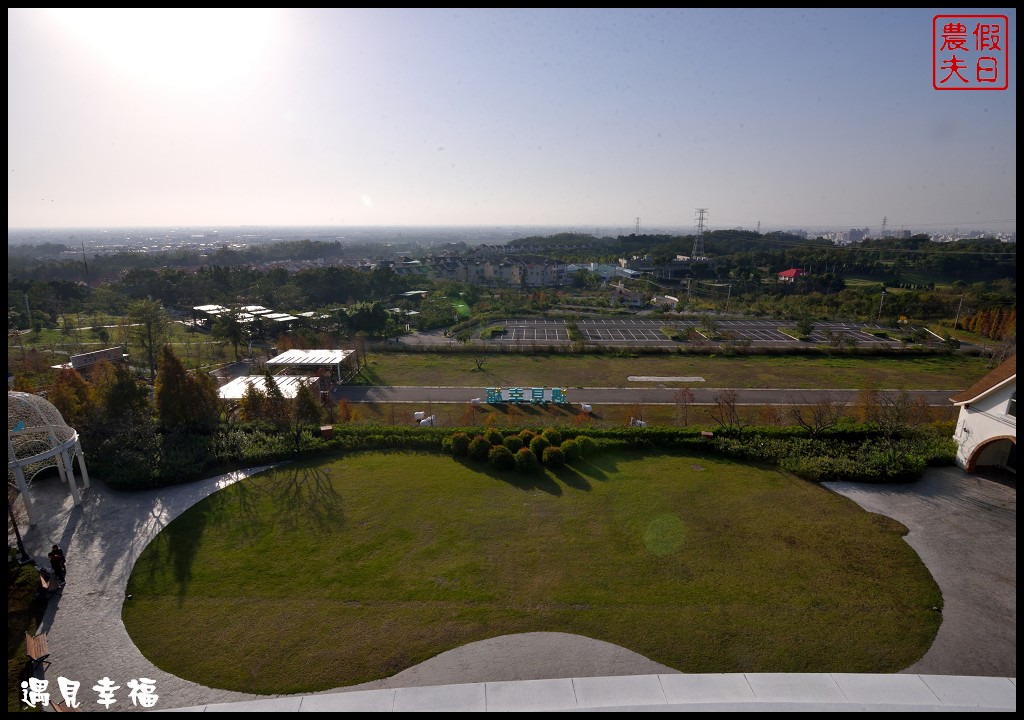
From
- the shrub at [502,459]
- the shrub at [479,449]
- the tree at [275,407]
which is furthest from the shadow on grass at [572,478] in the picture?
the tree at [275,407]

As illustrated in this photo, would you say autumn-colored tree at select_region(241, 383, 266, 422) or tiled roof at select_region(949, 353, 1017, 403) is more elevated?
tiled roof at select_region(949, 353, 1017, 403)

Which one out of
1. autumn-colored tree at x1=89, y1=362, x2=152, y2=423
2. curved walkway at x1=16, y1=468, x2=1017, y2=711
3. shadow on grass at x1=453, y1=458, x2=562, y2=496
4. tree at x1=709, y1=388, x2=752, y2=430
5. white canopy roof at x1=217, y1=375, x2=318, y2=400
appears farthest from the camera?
white canopy roof at x1=217, y1=375, x2=318, y2=400

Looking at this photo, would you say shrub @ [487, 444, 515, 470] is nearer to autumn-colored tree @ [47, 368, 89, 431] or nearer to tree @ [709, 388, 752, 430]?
tree @ [709, 388, 752, 430]

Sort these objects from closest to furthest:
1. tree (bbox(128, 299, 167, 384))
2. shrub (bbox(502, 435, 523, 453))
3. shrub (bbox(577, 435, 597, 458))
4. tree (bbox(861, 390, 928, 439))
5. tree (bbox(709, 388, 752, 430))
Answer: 1. shrub (bbox(502, 435, 523, 453))
2. shrub (bbox(577, 435, 597, 458))
3. tree (bbox(861, 390, 928, 439))
4. tree (bbox(709, 388, 752, 430))
5. tree (bbox(128, 299, 167, 384))

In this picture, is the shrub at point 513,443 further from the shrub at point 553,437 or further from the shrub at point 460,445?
the shrub at point 460,445

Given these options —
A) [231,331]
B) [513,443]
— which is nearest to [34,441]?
[513,443]

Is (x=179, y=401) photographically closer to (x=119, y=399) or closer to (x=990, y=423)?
(x=119, y=399)

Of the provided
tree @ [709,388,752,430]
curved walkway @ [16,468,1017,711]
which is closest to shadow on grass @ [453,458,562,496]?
curved walkway @ [16,468,1017,711]
